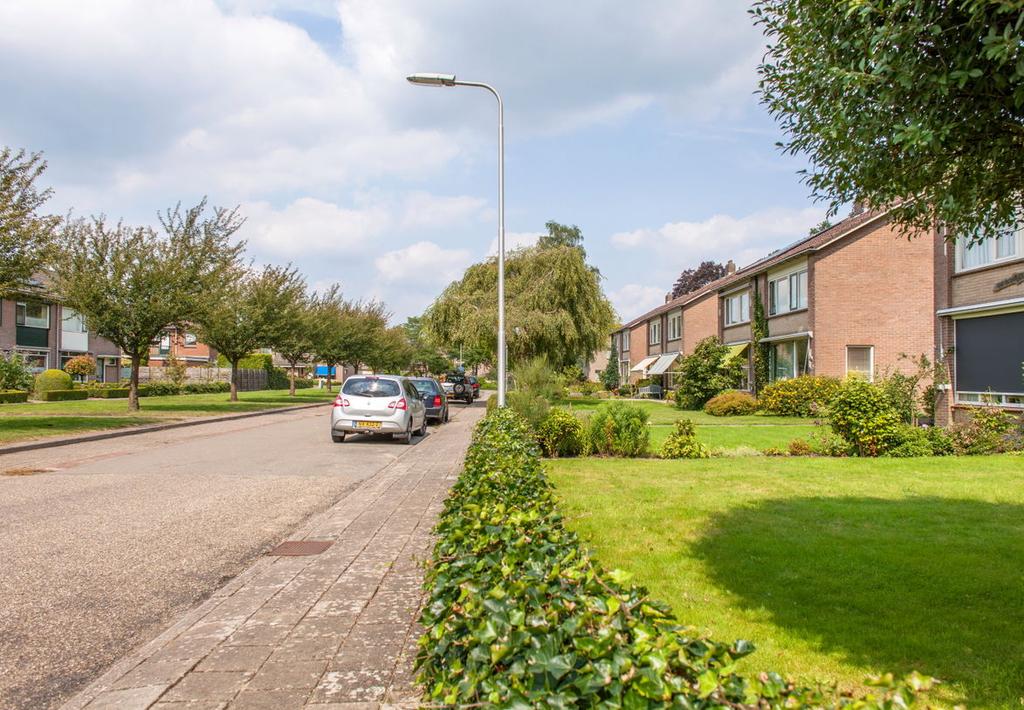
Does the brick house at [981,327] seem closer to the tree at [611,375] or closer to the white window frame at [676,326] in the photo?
the white window frame at [676,326]

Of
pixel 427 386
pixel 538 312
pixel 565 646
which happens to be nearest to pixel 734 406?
pixel 538 312

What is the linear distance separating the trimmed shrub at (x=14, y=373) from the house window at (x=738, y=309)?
115 feet

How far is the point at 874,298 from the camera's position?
2616 centimetres

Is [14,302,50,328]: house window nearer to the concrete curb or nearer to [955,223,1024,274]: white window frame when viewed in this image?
the concrete curb

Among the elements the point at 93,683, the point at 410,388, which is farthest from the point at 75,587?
the point at 410,388

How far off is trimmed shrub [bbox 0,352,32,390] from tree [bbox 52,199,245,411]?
1128 centimetres

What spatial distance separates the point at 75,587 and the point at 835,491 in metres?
8.51

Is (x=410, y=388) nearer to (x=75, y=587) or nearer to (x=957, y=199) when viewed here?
(x=75, y=587)

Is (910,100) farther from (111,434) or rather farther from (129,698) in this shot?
(111,434)

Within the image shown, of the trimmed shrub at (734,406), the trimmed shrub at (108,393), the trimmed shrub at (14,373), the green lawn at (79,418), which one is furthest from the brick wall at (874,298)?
the trimmed shrub at (14,373)

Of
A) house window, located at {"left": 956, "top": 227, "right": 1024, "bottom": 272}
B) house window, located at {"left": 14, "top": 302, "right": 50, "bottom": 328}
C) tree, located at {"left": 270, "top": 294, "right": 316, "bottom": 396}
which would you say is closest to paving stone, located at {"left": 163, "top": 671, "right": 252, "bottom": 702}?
house window, located at {"left": 956, "top": 227, "right": 1024, "bottom": 272}

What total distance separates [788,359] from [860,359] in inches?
124

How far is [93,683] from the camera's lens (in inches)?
141

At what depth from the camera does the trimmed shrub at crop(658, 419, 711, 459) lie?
13.3 m
